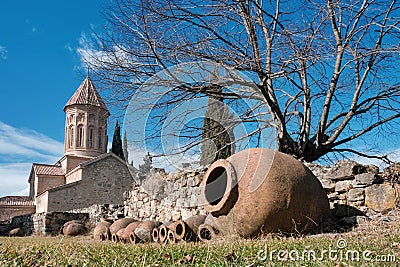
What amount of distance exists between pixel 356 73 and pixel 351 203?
4.11 metres

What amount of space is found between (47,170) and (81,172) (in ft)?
19.8

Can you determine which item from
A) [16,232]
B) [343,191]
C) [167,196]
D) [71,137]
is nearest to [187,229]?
[343,191]

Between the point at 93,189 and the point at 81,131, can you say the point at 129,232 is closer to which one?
the point at 93,189

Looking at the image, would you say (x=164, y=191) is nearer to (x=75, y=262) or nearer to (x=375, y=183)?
(x=375, y=183)

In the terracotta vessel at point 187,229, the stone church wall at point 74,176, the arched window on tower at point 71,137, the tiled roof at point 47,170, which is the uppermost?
the arched window on tower at point 71,137

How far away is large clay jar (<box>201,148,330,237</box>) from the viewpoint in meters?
5.95

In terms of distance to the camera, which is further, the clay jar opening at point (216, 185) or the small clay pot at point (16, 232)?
the small clay pot at point (16, 232)

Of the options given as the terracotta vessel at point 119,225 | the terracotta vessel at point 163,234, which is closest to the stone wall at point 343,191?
the terracotta vessel at point 119,225

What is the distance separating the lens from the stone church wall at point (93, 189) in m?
26.6

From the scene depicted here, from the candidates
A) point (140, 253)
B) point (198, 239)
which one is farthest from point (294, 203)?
point (140, 253)

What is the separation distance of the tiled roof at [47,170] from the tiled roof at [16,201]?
7.74 feet

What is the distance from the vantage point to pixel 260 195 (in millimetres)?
5965

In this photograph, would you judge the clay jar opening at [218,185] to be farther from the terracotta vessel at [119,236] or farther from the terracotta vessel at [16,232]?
the terracotta vessel at [16,232]

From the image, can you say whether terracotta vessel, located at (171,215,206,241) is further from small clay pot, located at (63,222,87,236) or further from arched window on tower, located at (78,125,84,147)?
arched window on tower, located at (78,125,84,147)
